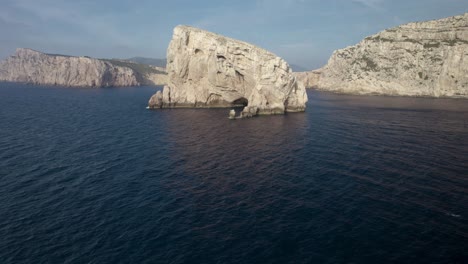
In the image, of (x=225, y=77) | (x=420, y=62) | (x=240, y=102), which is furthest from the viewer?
(x=420, y=62)

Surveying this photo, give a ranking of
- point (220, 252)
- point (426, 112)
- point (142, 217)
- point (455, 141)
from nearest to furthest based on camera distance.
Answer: point (220, 252)
point (142, 217)
point (455, 141)
point (426, 112)

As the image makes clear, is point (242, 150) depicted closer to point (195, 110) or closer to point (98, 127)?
point (98, 127)

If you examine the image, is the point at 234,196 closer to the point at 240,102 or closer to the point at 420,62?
the point at 240,102

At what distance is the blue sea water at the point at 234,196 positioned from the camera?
29.7m

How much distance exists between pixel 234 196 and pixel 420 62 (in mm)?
A: 175913

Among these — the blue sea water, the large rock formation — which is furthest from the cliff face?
the blue sea water

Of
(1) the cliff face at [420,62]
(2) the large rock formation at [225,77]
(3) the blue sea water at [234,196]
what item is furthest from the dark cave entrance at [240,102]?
(1) the cliff face at [420,62]

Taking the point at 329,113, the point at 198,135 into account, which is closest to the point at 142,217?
the point at 198,135

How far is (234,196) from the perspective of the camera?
4159 cm

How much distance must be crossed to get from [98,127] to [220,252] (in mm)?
67774

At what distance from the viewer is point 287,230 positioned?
33.0 metres

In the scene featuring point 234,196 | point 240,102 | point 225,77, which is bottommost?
point 234,196

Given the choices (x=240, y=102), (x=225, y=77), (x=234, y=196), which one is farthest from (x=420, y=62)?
(x=234, y=196)

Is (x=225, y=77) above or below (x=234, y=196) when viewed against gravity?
above
